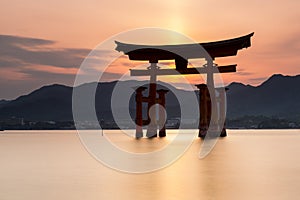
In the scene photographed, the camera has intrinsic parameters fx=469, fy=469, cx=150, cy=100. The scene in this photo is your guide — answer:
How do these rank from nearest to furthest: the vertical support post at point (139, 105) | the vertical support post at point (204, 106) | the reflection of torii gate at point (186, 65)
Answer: the reflection of torii gate at point (186, 65) → the vertical support post at point (204, 106) → the vertical support post at point (139, 105)

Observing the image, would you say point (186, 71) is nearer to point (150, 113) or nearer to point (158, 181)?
point (150, 113)

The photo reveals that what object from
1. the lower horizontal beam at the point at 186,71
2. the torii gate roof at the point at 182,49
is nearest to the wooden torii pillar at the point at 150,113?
the lower horizontal beam at the point at 186,71

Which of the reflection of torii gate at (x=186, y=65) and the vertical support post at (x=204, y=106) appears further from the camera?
the vertical support post at (x=204, y=106)

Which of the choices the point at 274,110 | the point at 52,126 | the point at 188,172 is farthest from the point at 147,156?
the point at 274,110

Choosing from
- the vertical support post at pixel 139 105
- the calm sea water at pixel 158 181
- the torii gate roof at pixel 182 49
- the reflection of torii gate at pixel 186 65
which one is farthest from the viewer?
the vertical support post at pixel 139 105

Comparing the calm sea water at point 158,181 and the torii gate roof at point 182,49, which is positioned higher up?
the torii gate roof at point 182,49

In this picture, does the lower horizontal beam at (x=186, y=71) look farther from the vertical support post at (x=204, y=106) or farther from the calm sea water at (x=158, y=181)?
the calm sea water at (x=158, y=181)

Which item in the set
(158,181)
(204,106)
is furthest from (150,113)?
(158,181)

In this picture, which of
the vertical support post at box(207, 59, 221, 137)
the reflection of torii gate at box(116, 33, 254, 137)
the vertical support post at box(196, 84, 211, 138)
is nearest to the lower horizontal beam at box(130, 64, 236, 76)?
the reflection of torii gate at box(116, 33, 254, 137)

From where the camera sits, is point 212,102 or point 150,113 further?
point 150,113

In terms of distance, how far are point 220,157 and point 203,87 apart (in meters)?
11.1

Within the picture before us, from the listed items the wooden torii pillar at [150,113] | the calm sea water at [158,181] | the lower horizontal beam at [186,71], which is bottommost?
the calm sea water at [158,181]

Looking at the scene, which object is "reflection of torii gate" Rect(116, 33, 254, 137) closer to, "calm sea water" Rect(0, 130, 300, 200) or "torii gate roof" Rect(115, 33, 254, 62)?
"torii gate roof" Rect(115, 33, 254, 62)

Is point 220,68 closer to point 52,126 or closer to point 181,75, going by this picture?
point 181,75
